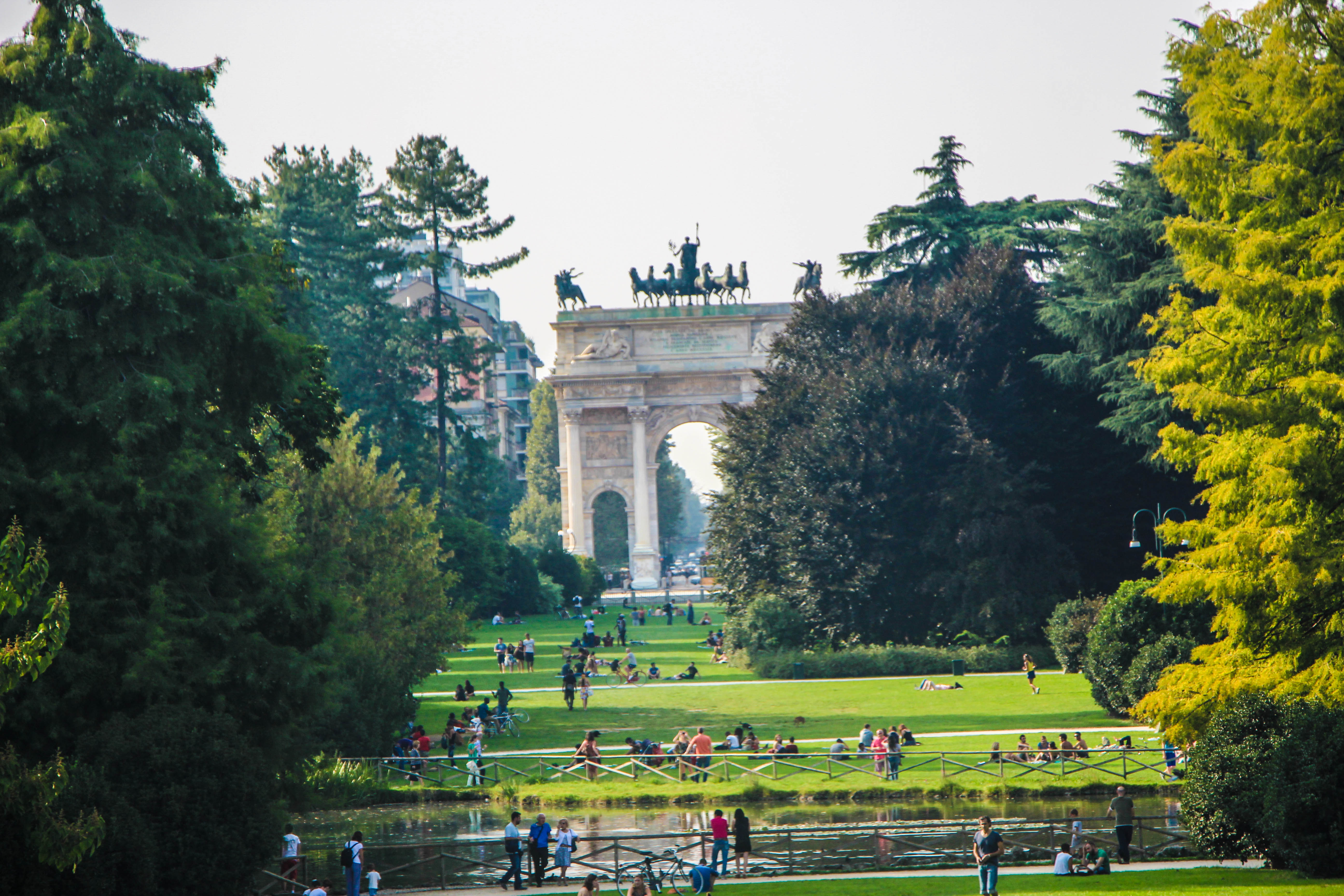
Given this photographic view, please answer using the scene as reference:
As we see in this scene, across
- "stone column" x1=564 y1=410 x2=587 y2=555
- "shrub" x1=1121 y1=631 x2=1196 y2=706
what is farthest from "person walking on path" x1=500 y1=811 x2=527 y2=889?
"stone column" x1=564 y1=410 x2=587 y2=555

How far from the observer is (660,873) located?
2038 centimetres

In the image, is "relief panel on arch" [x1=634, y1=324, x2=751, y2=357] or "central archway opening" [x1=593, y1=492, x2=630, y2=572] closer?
"relief panel on arch" [x1=634, y1=324, x2=751, y2=357]

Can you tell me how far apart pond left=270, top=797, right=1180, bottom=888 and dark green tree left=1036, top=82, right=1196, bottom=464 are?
649 inches

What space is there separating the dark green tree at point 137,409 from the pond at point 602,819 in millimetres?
2952

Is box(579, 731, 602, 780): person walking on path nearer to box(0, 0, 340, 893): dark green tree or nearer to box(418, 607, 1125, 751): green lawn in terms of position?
box(418, 607, 1125, 751): green lawn

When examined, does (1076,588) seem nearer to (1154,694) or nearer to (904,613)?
(904,613)

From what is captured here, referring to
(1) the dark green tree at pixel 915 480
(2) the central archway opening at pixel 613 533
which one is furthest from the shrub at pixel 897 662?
(2) the central archway opening at pixel 613 533

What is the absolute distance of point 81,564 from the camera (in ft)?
65.8

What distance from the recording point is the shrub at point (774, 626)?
45250 millimetres

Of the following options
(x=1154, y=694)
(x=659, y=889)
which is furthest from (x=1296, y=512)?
(x=659, y=889)

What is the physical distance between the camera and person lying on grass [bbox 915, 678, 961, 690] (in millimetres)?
Result: 37938

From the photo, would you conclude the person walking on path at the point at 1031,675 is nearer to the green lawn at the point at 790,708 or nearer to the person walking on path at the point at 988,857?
the green lawn at the point at 790,708

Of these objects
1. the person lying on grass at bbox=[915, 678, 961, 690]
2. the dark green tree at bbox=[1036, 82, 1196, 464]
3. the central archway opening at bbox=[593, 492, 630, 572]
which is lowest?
the person lying on grass at bbox=[915, 678, 961, 690]

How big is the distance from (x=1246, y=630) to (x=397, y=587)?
20.5m
